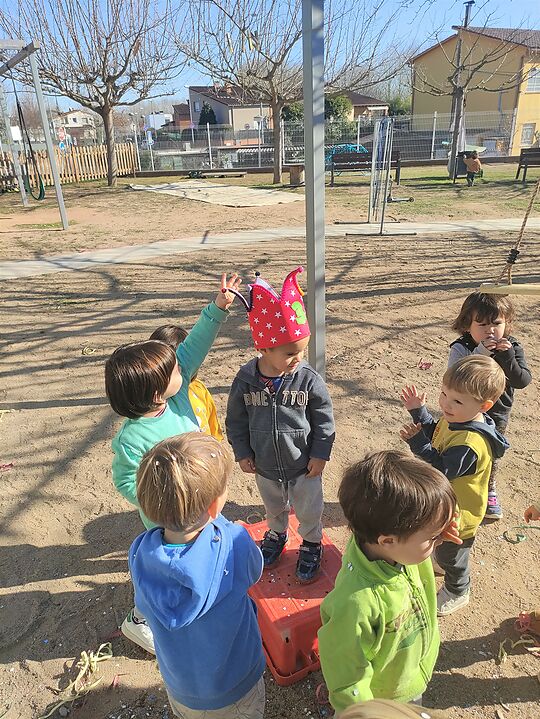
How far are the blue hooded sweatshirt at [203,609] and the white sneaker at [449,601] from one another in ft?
3.46

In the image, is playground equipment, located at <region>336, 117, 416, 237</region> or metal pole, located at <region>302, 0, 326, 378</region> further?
playground equipment, located at <region>336, 117, 416, 237</region>

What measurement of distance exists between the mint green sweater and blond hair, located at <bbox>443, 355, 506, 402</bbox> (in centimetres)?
106

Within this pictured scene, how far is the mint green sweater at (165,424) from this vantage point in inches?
80.7

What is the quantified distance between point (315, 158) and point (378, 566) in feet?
6.53

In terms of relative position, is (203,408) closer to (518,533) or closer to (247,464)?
(247,464)

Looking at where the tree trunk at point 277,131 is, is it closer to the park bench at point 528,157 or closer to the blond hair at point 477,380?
the park bench at point 528,157

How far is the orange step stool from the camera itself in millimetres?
2066

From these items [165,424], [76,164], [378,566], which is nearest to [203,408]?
[165,424]

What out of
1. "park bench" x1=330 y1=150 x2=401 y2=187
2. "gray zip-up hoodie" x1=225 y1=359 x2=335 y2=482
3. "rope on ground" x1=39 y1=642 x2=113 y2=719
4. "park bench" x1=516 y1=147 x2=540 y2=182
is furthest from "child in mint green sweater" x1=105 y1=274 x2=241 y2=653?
"park bench" x1=516 y1=147 x2=540 y2=182

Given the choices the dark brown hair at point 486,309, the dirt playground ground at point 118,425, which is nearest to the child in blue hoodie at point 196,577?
the dirt playground ground at point 118,425

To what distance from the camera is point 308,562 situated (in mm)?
2332

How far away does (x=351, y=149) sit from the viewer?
25.3 meters

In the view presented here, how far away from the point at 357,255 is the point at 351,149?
18.7m

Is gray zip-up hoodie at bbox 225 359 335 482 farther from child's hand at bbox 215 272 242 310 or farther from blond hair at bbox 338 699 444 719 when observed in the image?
blond hair at bbox 338 699 444 719
